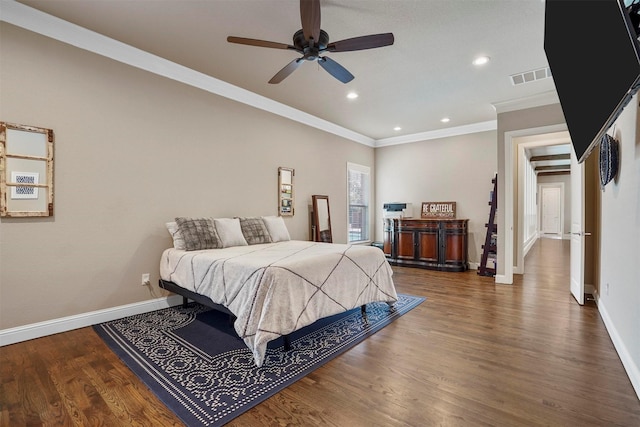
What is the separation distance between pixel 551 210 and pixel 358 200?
11.1m

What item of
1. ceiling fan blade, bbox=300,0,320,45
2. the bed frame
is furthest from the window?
ceiling fan blade, bbox=300,0,320,45

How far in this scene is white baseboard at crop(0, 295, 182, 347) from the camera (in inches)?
103

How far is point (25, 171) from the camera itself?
2672 mm

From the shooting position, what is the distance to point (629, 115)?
87.2 inches

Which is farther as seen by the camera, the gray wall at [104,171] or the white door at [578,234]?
the white door at [578,234]

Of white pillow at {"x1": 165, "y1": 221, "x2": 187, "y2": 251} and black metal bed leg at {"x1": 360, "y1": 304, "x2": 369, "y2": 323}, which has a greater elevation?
white pillow at {"x1": 165, "y1": 221, "x2": 187, "y2": 251}

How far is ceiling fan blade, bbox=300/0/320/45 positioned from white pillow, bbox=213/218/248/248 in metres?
2.32

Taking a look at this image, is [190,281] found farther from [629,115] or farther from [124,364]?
[629,115]

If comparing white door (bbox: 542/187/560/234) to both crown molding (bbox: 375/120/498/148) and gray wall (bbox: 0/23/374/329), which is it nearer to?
crown molding (bbox: 375/120/498/148)

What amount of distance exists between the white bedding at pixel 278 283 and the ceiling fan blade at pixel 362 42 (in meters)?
1.81

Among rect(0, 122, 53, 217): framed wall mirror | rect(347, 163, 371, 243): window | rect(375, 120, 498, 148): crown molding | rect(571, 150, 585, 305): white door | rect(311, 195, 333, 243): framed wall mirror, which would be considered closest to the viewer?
rect(0, 122, 53, 217): framed wall mirror

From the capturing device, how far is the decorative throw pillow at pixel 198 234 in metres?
3.36

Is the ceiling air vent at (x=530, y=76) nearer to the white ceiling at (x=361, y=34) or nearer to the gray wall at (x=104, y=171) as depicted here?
the white ceiling at (x=361, y=34)

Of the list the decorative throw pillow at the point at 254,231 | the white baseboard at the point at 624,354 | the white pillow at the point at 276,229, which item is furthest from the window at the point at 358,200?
the white baseboard at the point at 624,354
